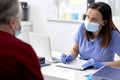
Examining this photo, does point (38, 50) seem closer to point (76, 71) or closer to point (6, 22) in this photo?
point (76, 71)

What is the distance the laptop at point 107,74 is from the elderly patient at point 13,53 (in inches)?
28.9

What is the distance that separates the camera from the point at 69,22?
3.82m

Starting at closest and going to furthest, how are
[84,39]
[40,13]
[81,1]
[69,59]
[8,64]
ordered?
[8,64] < [69,59] < [84,39] < [81,1] < [40,13]

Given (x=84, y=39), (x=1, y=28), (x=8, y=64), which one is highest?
(x=1, y=28)

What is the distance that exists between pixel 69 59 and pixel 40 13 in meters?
1.99

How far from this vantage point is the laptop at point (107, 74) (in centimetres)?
178

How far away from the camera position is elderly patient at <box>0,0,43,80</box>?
1054mm

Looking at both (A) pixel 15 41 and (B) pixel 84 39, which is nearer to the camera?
(A) pixel 15 41

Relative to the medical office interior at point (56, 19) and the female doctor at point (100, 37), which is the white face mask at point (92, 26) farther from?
the medical office interior at point (56, 19)

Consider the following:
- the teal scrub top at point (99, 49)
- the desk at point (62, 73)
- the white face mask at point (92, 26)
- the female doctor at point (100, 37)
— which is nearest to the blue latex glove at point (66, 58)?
the female doctor at point (100, 37)

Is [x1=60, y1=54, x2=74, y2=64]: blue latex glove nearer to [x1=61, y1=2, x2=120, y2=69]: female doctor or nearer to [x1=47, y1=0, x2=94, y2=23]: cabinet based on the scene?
[x1=61, y1=2, x2=120, y2=69]: female doctor

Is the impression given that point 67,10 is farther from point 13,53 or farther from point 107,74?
point 13,53

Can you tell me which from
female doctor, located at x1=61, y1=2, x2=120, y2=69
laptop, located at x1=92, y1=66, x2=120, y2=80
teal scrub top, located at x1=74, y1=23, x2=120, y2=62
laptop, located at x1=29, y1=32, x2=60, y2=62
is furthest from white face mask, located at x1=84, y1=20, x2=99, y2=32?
laptop, located at x1=92, y1=66, x2=120, y2=80

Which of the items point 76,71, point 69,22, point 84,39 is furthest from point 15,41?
point 69,22
